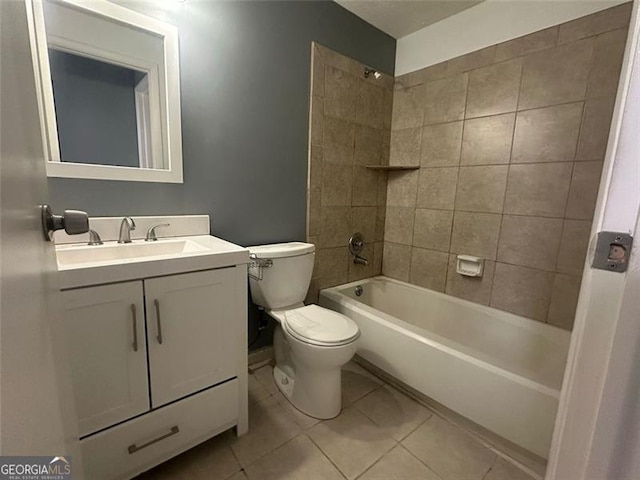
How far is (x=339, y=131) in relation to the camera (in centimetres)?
200

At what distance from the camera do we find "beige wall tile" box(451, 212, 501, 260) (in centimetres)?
183

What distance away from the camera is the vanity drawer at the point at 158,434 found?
941 millimetres

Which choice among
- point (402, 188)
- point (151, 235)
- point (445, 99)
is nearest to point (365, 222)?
point (402, 188)

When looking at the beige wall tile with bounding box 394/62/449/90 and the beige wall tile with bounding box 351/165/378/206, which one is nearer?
the beige wall tile with bounding box 394/62/449/90

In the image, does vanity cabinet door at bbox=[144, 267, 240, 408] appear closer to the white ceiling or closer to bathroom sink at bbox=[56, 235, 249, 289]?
bathroom sink at bbox=[56, 235, 249, 289]

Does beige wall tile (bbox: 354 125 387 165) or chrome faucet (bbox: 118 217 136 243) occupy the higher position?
beige wall tile (bbox: 354 125 387 165)

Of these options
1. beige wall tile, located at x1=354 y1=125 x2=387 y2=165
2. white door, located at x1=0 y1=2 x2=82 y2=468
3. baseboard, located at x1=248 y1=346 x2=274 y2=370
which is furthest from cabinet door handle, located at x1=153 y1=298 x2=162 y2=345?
beige wall tile, located at x1=354 y1=125 x2=387 y2=165

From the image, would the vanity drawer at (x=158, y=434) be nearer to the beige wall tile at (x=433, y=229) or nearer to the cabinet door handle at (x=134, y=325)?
the cabinet door handle at (x=134, y=325)

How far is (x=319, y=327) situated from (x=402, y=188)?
1.41m

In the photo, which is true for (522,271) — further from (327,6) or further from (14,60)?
(14,60)

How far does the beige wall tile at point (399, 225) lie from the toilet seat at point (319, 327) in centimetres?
108

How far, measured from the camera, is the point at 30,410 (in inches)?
14.2

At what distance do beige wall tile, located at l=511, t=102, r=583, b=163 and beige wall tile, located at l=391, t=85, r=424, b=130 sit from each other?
69 cm

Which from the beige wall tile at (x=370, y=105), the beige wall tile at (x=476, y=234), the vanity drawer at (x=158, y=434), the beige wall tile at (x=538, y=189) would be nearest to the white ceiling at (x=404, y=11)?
the beige wall tile at (x=370, y=105)
